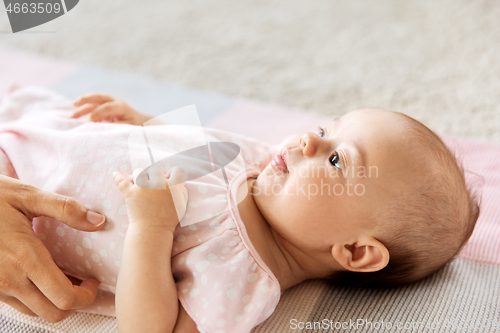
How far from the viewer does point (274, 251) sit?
2.93 feet

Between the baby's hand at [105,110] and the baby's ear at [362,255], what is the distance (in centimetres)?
58

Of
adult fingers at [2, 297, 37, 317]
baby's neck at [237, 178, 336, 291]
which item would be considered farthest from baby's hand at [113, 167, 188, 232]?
adult fingers at [2, 297, 37, 317]

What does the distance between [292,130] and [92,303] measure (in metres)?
0.80

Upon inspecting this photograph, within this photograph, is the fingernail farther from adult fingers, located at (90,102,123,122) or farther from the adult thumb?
adult fingers, located at (90,102,123,122)

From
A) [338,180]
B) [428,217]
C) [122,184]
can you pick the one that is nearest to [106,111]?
[122,184]

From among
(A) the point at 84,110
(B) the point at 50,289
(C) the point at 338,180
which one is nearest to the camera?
(B) the point at 50,289

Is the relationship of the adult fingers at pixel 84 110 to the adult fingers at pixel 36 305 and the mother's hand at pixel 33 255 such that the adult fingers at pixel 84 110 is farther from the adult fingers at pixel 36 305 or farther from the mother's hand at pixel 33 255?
the adult fingers at pixel 36 305

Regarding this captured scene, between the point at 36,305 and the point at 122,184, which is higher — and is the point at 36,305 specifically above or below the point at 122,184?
below

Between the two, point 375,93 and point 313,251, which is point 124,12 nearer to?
point 375,93

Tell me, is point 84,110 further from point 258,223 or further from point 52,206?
point 258,223

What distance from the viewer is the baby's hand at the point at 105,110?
1.03m

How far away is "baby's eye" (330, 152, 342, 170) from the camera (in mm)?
815

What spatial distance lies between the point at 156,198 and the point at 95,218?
11 centimetres

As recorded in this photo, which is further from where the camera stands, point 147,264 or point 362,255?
point 362,255
